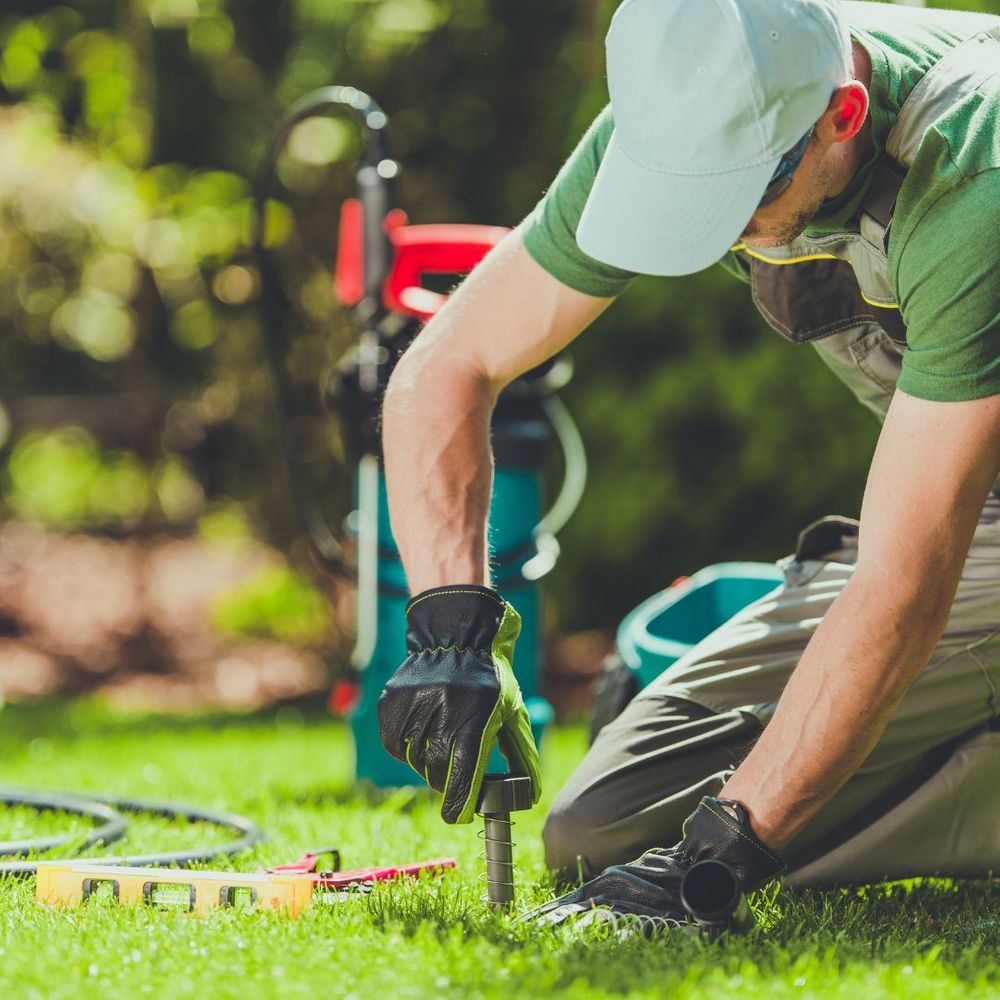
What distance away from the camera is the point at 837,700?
6.68 ft

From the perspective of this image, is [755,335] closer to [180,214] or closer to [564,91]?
[564,91]

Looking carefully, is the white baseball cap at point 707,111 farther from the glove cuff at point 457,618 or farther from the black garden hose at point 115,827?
the black garden hose at point 115,827

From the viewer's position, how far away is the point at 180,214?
6848 mm

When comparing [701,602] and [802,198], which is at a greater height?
[802,198]

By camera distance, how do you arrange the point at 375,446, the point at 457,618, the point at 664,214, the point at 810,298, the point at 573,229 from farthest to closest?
the point at 375,446 → the point at 810,298 → the point at 573,229 → the point at 457,618 → the point at 664,214

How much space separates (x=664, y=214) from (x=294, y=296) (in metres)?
4.25

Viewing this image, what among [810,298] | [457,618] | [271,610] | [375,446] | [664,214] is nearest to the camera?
[664,214]

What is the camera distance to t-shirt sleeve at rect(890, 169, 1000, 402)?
6.47ft

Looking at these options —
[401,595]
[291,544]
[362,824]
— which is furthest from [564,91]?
[362,824]

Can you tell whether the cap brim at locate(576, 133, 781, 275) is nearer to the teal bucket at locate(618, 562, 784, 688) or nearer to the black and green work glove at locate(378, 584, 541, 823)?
the black and green work glove at locate(378, 584, 541, 823)

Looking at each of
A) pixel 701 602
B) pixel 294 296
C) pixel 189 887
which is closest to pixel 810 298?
pixel 701 602

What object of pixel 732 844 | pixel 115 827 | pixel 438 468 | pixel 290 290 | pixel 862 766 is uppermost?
pixel 290 290

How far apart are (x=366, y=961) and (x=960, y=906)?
3.73 ft

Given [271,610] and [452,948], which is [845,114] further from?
[271,610]
